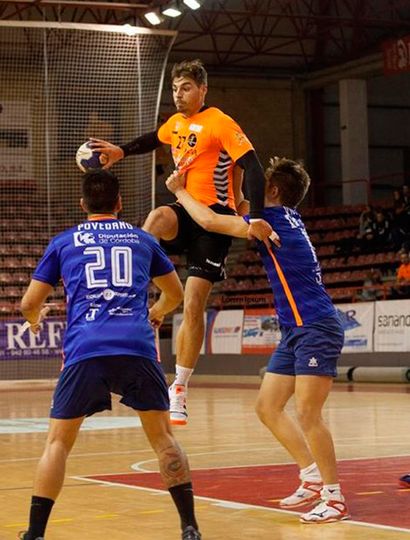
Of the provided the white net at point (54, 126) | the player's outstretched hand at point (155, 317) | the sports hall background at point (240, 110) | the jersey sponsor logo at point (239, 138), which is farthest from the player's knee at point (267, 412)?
the sports hall background at point (240, 110)

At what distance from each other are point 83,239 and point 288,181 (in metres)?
1.87

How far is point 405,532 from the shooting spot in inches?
247

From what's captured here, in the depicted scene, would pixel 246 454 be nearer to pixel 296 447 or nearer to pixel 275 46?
pixel 296 447

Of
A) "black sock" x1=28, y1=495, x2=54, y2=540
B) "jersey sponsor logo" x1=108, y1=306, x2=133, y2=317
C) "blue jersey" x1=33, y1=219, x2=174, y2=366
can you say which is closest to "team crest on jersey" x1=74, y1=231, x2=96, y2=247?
"blue jersey" x1=33, y1=219, x2=174, y2=366

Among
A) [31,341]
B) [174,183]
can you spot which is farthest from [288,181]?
[31,341]

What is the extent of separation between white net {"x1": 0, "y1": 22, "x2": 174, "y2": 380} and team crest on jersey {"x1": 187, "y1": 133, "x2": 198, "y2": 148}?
11.1m

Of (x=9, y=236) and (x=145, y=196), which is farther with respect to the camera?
(x=9, y=236)

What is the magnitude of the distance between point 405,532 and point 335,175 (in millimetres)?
34039

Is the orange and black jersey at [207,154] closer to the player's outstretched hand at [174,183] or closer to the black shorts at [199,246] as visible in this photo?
the black shorts at [199,246]

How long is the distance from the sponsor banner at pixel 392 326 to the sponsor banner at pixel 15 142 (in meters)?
9.41

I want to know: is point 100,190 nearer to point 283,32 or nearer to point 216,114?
point 216,114

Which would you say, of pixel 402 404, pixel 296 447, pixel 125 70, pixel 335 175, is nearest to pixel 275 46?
pixel 335 175

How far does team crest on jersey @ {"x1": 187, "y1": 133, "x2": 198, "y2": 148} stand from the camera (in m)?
8.44

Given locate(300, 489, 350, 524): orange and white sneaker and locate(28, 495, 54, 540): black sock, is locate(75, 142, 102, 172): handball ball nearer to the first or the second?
locate(300, 489, 350, 524): orange and white sneaker
